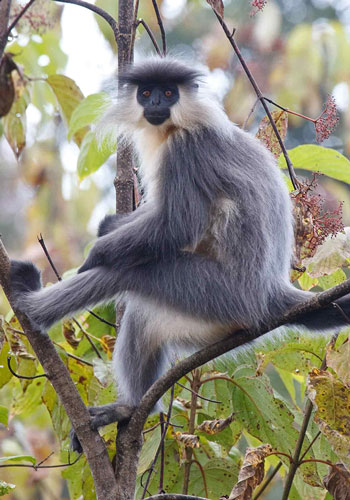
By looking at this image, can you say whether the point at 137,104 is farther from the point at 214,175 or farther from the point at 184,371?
the point at 184,371

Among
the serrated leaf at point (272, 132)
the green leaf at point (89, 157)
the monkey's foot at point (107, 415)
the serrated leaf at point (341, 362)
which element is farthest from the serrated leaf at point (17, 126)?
the serrated leaf at point (341, 362)

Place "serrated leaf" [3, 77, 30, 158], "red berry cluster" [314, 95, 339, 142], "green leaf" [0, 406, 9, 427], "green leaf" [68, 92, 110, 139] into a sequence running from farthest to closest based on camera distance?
1. "serrated leaf" [3, 77, 30, 158]
2. "green leaf" [68, 92, 110, 139]
3. "red berry cluster" [314, 95, 339, 142]
4. "green leaf" [0, 406, 9, 427]

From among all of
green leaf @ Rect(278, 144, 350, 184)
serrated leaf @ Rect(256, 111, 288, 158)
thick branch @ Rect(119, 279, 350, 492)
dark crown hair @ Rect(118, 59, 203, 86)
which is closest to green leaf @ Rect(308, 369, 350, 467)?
thick branch @ Rect(119, 279, 350, 492)

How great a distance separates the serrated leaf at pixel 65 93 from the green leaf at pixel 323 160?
1206 mm

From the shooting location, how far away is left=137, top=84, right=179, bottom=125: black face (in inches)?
135

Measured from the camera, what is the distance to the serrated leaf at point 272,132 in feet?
10.3

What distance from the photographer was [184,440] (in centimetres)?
275

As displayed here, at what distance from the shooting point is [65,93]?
12.0ft

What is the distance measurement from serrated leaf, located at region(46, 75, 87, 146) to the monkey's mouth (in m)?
0.44

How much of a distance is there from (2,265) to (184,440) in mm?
981

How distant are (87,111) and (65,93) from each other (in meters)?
0.37

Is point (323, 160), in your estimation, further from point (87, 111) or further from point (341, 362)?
point (87, 111)

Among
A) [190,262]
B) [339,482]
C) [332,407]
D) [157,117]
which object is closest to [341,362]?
[332,407]

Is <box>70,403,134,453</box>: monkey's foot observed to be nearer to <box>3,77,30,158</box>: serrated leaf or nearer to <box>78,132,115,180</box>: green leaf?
<box>78,132,115,180</box>: green leaf
